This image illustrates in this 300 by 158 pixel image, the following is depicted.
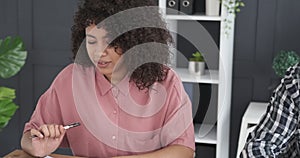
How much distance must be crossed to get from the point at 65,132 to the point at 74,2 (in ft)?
5.74

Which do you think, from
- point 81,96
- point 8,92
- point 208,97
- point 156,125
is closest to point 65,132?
point 81,96

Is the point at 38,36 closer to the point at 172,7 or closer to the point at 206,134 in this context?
the point at 172,7

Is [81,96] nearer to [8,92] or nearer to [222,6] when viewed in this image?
[8,92]

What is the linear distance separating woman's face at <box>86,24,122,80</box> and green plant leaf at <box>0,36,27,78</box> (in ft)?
2.17

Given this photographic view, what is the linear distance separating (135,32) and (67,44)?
1776 mm

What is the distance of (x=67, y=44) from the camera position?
3.92 m

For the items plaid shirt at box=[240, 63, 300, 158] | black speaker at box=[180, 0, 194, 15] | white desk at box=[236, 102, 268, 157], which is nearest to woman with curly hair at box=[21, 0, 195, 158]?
plaid shirt at box=[240, 63, 300, 158]

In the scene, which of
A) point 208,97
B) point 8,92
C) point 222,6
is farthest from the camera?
point 208,97

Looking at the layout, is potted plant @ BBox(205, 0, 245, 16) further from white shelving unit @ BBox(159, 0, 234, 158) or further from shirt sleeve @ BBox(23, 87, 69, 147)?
shirt sleeve @ BBox(23, 87, 69, 147)

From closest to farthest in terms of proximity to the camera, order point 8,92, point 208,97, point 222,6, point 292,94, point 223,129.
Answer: point 8,92
point 292,94
point 222,6
point 223,129
point 208,97

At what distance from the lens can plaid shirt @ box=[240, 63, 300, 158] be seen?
208 cm

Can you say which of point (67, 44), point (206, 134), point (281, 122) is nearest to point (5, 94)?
point (281, 122)

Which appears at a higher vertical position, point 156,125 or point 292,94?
point 292,94

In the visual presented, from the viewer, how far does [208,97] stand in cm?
367
